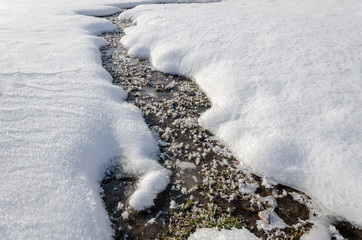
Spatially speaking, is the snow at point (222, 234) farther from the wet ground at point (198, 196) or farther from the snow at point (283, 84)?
the snow at point (283, 84)

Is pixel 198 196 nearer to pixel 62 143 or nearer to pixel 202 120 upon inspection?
pixel 202 120

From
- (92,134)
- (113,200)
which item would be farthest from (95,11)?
(113,200)

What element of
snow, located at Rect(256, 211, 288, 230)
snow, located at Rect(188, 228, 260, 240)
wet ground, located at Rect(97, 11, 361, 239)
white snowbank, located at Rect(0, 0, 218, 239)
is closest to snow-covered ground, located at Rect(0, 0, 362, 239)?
white snowbank, located at Rect(0, 0, 218, 239)

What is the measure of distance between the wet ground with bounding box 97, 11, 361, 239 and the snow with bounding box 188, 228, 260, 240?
0.44ft

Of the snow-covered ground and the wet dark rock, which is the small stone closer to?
the wet dark rock

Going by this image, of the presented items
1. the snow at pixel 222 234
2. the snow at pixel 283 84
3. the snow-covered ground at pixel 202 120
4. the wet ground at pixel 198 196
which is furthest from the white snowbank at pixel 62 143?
the snow at pixel 283 84

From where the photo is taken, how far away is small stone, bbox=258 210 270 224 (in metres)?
5.73

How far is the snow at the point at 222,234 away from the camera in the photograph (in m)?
5.29

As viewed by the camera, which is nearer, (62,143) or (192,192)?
(192,192)

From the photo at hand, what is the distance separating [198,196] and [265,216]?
159 cm

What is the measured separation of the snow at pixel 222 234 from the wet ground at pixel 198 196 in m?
0.14

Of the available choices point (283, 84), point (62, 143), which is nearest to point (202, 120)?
point (283, 84)

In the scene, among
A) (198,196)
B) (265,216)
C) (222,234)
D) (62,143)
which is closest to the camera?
(222,234)

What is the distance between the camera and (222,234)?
5.34 metres
